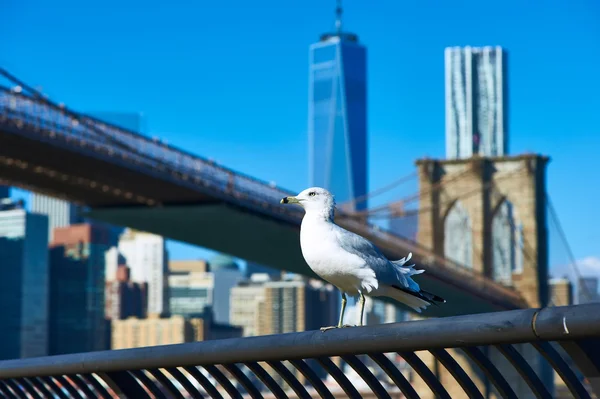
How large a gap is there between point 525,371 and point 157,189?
101 feet

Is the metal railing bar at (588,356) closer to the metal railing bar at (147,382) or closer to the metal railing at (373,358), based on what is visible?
the metal railing at (373,358)

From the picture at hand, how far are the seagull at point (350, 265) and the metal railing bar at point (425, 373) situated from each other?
0.63 metres

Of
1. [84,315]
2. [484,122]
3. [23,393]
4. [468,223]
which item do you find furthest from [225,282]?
[23,393]

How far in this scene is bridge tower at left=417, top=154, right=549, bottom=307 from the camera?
51.3 meters

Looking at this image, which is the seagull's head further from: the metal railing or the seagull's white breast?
the metal railing

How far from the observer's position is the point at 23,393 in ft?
18.1

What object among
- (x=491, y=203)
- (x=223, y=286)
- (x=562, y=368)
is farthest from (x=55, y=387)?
(x=223, y=286)

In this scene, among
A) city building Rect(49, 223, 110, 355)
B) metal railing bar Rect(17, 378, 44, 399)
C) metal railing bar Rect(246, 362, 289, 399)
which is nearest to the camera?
→ metal railing bar Rect(246, 362, 289, 399)

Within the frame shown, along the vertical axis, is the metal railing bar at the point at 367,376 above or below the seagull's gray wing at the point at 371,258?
below

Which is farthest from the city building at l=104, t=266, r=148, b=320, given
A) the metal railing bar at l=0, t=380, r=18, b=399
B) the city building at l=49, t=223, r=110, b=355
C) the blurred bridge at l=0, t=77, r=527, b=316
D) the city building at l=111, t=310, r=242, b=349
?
the metal railing bar at l=0, t=380, r=18, b=399

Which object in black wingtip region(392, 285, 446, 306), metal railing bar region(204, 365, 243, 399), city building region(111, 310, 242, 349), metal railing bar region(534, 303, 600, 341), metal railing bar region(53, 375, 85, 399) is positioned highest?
black wingtip region(392, 285, 446, 306)

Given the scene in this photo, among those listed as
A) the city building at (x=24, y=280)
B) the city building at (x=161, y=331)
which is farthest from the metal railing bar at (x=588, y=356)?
the city building at (x=161, y=331)

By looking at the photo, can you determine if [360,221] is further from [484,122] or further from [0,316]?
[484,122]

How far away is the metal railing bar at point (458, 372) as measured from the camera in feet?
10.3
